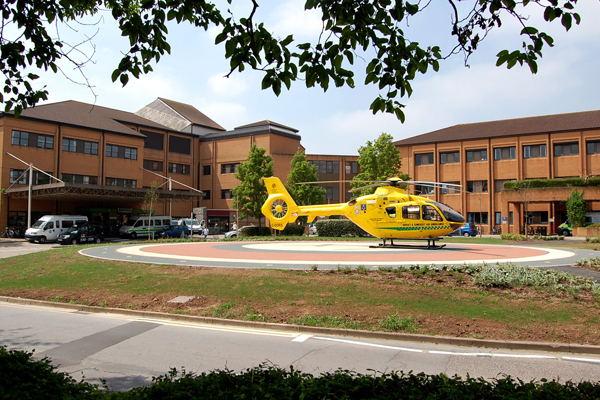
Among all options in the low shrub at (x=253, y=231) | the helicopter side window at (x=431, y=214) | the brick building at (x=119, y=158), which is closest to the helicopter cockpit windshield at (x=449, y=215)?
the helicopter side window at (x=431, y=214)

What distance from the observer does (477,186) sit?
2422 inches

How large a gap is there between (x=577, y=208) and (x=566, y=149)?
51.8ft

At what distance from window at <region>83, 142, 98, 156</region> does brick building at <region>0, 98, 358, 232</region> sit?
0.12 m

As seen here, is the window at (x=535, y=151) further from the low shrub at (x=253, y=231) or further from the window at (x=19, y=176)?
the window at (x=19, y=176)

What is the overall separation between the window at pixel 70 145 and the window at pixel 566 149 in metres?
61.2

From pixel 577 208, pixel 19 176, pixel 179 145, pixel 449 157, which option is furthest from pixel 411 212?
pixel 179 145

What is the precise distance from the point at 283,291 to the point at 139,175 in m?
52.4

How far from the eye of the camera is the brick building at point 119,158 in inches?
1829

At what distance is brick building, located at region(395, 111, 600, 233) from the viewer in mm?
54969

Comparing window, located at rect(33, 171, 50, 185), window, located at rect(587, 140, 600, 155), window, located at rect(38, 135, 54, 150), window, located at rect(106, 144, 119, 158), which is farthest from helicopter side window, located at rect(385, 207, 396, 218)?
window, located at rect(587, 140, 600, 155)

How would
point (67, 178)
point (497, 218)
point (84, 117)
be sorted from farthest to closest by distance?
1. point (497, 218)
2. point (84, 117)
3. point (67, 178)

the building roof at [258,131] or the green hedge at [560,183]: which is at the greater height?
the building roof at [258,131]

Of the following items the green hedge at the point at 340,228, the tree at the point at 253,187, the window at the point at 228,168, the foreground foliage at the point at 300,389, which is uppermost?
the window at the point at 228,168

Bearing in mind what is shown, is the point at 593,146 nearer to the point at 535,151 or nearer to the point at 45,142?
the point at 535,151
